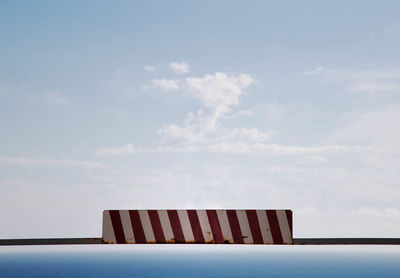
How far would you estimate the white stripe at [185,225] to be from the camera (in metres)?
4.43

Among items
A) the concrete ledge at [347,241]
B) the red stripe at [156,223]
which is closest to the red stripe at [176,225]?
the red stripe at [156,223]

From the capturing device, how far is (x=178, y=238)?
4.45m

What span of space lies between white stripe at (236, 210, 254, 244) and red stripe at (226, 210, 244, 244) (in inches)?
1.1

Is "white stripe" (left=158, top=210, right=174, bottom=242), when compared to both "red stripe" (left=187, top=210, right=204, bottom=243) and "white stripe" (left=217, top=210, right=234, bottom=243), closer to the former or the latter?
"red stripe" (left=187, top=210, right=204, bottom=243)

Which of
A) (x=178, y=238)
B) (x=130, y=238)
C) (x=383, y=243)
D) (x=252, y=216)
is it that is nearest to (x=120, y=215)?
(x=130, y=238)

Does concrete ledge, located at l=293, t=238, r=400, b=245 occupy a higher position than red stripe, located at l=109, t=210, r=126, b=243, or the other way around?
red stripe, located at l=109, t=210, r=126, b=243

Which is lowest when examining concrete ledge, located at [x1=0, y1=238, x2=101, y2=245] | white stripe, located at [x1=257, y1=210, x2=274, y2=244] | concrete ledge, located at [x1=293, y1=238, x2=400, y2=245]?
concrete ledge, located at [x1=293, y1=238, x2=400, y2=245]

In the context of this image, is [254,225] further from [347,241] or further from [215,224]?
[347,241]

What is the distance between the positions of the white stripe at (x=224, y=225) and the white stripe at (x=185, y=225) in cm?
30

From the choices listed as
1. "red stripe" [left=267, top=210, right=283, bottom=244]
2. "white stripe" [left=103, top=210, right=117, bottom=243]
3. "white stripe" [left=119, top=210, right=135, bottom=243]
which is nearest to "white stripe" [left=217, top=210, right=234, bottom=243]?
"red stripe" [left=267, top=210, right=283, bottom=244]

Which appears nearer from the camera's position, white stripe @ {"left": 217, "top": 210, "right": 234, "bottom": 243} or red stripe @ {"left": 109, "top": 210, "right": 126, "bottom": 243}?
white stripe @ {"left": 217, "top": 210, "right": 234, "bottom": 243}

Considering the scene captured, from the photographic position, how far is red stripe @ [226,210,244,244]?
4422 mm

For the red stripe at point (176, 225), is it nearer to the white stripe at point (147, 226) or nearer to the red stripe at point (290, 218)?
the white stripe at point (147, 226)

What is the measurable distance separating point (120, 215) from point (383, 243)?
2.63 meters
